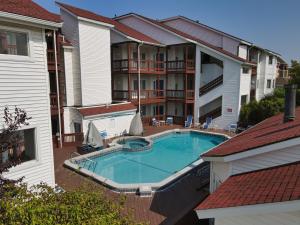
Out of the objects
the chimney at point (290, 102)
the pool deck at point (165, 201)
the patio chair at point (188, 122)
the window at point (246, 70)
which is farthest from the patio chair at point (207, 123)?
the chimney at point (290, 102)

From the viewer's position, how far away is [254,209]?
4.62 m

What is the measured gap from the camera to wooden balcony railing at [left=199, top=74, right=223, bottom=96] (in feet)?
86.8

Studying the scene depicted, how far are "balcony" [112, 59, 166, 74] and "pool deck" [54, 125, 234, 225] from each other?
14158 mm

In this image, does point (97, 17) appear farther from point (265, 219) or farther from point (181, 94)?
point (265, 219)

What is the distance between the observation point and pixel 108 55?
2306cm

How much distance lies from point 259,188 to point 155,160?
40.9 feet

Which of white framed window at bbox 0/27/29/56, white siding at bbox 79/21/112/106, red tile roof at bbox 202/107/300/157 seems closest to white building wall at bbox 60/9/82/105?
white siding at bbox 79/21/112/106

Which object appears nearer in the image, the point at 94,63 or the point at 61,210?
the point at 61,210

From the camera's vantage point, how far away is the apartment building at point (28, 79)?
7453 mm

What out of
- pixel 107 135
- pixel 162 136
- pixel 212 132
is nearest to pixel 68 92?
pixel 107 135

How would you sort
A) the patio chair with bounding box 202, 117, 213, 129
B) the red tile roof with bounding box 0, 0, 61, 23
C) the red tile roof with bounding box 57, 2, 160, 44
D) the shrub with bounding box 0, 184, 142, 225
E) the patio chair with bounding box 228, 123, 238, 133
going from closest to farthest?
the shrub with bounding box 0, 184, 142, 225
the red tile roof with bounding box 0, 0, 61, 23
the red tile roof with bounding box 57, 2, 160, 44
the patio chair with bounding box 228, 123, 238, 133
the patio chair with bounding box 202, 117, 213, 129

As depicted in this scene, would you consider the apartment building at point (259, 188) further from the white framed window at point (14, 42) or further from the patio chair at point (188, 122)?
the patio chair at point (188, 122)

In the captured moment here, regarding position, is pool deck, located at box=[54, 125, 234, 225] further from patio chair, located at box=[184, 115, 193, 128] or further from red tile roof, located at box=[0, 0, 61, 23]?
patio chair, located at box=[184, 115, 193, 128]

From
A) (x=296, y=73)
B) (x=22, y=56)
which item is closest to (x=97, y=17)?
(x=22, y=56)
